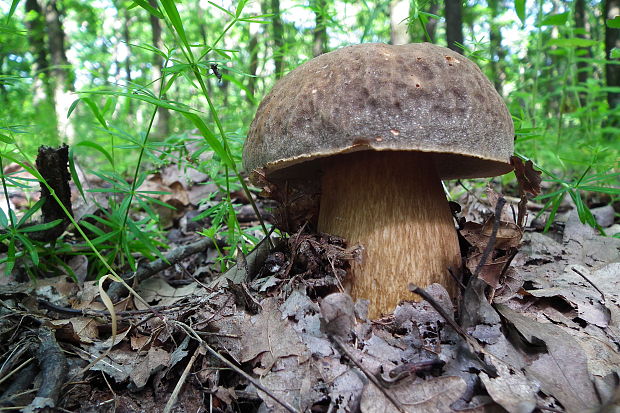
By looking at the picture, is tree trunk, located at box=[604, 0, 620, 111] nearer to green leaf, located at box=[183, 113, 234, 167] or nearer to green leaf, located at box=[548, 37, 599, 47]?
green leaf, located at box=[548, 37, 599, 47]

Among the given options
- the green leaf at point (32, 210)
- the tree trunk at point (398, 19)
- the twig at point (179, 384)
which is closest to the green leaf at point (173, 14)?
the green leaf at point (32, 210)

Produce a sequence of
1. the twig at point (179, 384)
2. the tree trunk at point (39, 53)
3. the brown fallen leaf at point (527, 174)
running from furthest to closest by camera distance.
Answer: the tree trunk at point (39, 53) < the brown fallen leaf at point (527, 174) < the twig at point (179, 384)

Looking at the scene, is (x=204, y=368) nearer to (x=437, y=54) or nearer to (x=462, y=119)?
(x=462, y=119)

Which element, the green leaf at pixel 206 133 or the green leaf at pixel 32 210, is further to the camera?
the green leaf at pixel 32 210

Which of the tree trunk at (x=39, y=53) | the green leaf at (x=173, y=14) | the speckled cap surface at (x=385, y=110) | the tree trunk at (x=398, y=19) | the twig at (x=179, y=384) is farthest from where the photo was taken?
the tree trunk at (x=39, y=53)

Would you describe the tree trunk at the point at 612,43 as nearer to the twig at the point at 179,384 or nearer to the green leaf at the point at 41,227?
the twig at the point at 179,384

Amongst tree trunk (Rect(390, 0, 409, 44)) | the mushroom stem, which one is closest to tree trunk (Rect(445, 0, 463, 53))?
tree trunk (Rect(390, 0, 409, 44))

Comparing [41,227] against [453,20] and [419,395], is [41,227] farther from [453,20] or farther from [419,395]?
[453,20]

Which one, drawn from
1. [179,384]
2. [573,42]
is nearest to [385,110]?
[179,384]
